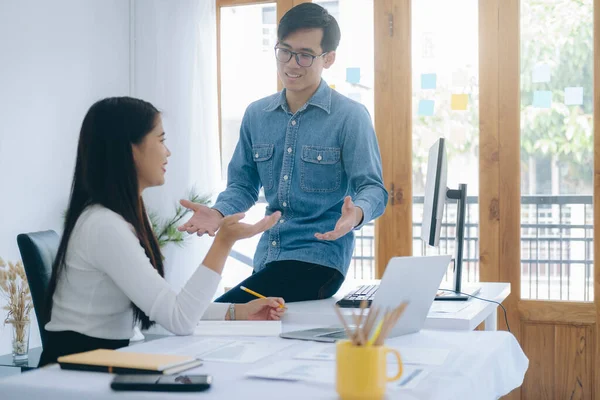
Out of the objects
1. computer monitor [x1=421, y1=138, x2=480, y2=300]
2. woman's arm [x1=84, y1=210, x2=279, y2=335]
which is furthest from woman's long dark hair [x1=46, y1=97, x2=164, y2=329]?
computer monitor [x1=421, y1=138, x2=480, y2=300]

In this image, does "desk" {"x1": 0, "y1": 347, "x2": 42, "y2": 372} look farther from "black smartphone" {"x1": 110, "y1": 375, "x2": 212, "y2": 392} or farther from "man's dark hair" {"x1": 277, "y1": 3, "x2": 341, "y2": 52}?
"black smartphone" {"x1": 110, "y1": 375, "x2": 212, "y2": 392}

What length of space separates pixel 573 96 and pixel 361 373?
2.83m

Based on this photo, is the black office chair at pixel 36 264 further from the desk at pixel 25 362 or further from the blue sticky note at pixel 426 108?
the blue sticky note at pixel 426 108

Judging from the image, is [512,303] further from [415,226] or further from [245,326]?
[245,326]

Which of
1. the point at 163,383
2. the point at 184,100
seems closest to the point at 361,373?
the point at 163,383

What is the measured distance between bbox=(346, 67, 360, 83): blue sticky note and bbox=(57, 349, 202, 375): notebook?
277cm

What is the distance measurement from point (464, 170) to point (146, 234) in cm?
231

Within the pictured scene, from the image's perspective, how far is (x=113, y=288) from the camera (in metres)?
1.53

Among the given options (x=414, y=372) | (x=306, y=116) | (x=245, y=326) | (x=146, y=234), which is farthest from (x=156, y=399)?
(x=306, y=116)

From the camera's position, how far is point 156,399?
40.7 inches

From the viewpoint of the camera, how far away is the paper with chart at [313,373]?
1.10 meters

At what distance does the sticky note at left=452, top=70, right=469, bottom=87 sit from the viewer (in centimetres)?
363

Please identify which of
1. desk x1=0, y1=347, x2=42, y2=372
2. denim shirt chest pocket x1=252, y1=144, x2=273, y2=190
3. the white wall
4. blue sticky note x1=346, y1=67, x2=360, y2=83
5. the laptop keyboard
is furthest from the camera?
blue sticky note x1=346, y1=67, x2=360, y2=83

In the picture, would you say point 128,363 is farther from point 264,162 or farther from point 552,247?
point 552,247
